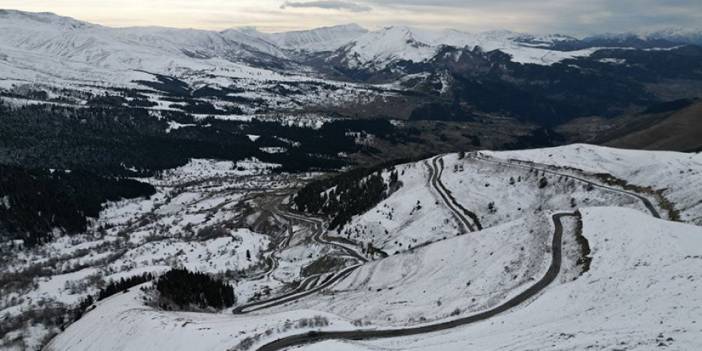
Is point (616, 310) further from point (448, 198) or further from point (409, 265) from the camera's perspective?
point (448, 198)

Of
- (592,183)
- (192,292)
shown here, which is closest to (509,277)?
(192,292)

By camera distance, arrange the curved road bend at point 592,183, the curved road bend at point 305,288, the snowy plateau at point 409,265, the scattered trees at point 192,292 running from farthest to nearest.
Answer: 1. the scattered trees at point 192,292
2. the curved road bend at point 592,183
3. the curved road bend at point 305,288
4. the snowy plateau at point 409,265

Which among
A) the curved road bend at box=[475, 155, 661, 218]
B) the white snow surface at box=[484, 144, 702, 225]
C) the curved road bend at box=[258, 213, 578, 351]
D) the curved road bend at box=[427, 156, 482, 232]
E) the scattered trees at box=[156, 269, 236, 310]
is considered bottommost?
the scattered trees at box=[156, 269, 236, 310]

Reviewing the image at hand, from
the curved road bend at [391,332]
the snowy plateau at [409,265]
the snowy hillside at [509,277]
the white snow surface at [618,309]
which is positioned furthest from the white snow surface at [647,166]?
the curved road bend at [391,332]

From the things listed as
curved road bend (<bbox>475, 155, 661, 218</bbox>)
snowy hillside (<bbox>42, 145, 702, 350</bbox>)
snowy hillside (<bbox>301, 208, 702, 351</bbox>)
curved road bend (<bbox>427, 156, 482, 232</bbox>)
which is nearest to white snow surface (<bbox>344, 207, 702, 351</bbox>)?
snowy hillside (<bbox>301, 208, 702, 351</bbox>)

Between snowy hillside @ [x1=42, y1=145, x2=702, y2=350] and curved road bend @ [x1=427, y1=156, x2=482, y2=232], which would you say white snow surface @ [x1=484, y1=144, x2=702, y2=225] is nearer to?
snowy hillside @ [x1=42, y1=145, x2=702, y2=350]

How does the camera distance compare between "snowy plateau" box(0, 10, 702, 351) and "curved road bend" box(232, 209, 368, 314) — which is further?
"curved road bend" box(232, 209, 368, 314)

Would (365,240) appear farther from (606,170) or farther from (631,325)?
(631,325)

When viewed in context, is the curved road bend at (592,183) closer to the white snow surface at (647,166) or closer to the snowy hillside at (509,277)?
the snowy hillside at (509,277)

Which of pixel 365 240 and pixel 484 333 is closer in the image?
pixel 484 333

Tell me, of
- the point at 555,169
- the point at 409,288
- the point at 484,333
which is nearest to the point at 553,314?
the point at 484,333

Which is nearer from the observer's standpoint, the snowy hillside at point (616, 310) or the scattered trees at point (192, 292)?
the snowy hillside at point (616, 310)
